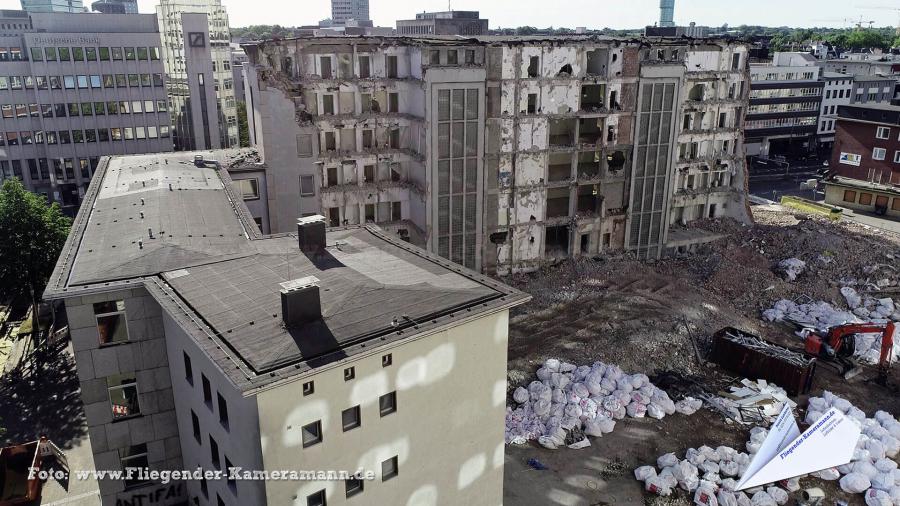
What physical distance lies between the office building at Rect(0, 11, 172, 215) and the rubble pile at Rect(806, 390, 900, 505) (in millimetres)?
69286

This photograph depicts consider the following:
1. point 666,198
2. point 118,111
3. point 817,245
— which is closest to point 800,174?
point 817,245

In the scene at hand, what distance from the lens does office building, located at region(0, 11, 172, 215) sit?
69.4 meters

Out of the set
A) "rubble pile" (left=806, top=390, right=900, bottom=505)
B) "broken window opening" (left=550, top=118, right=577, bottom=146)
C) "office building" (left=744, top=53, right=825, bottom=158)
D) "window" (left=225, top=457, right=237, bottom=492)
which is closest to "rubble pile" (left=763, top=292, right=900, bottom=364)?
"rubble pile" (left=806, top=390, right=900, bottom=505)

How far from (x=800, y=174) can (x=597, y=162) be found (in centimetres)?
5796

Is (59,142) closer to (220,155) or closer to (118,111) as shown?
(118,111)

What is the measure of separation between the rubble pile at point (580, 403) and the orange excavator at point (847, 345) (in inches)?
447

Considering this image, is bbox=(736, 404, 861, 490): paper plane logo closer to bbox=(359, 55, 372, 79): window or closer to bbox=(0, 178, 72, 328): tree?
bbox=(359, 55, 372, 79): window

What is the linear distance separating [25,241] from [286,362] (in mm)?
35280

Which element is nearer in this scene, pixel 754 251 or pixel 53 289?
pixel 53 289

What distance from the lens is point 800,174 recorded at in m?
97.8

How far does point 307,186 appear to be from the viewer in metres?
50.1

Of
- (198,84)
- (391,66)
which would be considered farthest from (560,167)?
(198,84)

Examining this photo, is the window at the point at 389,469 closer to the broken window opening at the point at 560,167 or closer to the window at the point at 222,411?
the window at the point at 222,411

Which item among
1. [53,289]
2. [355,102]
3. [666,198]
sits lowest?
[666,198]
